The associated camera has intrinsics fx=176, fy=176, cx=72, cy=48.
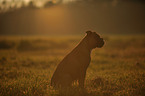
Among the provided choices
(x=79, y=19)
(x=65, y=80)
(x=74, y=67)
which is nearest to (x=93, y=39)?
(x=74, y=67)

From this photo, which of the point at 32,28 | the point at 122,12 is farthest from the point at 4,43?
the point at 122,12

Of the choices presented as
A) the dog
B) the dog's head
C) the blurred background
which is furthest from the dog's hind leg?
the blurred background

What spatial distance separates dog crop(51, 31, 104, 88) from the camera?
5512 millimetres

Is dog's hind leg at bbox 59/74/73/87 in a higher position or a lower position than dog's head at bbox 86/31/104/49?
lower

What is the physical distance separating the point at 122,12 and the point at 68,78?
442 ft

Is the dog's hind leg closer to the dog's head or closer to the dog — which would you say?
the dog

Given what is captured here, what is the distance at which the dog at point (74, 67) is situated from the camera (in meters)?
5.51

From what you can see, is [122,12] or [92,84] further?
[122,12]

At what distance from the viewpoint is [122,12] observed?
132 meters

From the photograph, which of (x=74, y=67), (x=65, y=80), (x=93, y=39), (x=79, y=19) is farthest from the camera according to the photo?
(x=79, y=19)

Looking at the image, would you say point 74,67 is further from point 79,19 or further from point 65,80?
point 79,19

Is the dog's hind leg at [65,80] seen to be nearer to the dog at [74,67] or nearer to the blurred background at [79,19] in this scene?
the dog at [74,67]

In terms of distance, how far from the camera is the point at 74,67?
221 inches

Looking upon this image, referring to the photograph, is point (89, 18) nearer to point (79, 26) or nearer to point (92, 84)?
point (79, 26)
